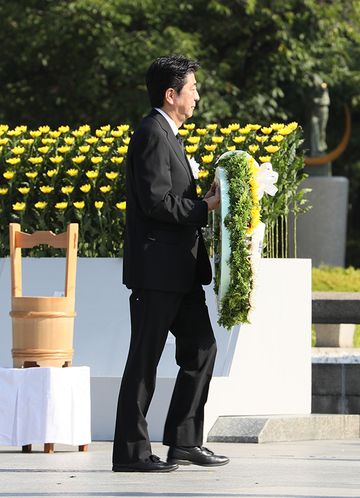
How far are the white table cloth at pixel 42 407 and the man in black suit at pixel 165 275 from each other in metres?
0.98

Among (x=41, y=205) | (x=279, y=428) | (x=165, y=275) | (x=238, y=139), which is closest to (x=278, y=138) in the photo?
(x=238, y=139)

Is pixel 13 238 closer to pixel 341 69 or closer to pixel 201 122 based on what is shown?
pixel 201 122

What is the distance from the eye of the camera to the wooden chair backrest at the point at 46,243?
8.91 metres

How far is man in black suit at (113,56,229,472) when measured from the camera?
299 inches

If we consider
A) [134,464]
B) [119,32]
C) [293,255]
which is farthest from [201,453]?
[119,32]

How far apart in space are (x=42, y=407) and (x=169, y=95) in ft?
6.13

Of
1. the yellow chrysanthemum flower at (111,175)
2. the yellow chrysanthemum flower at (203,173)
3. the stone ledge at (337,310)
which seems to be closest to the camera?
the yellow chrysanthemum flower at (203,173)

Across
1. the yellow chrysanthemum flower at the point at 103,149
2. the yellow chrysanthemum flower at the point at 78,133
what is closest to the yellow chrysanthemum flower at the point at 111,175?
the yellow chrysanthemum flower at the point at 103,149

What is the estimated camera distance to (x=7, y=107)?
26.3 meters

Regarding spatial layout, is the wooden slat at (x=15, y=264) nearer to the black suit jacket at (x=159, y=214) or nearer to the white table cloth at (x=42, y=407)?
the white table cloth at (x=42, y=407)

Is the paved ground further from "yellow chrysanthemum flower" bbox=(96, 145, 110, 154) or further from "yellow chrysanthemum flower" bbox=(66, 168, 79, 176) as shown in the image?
"yellow chrysanthemum flower" bbox=(96, 145, 110, 154)

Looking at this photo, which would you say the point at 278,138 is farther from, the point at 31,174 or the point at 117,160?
the point at 31,174

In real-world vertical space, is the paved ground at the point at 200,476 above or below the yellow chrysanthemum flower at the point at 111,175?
below

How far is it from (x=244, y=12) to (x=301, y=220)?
4.01m
